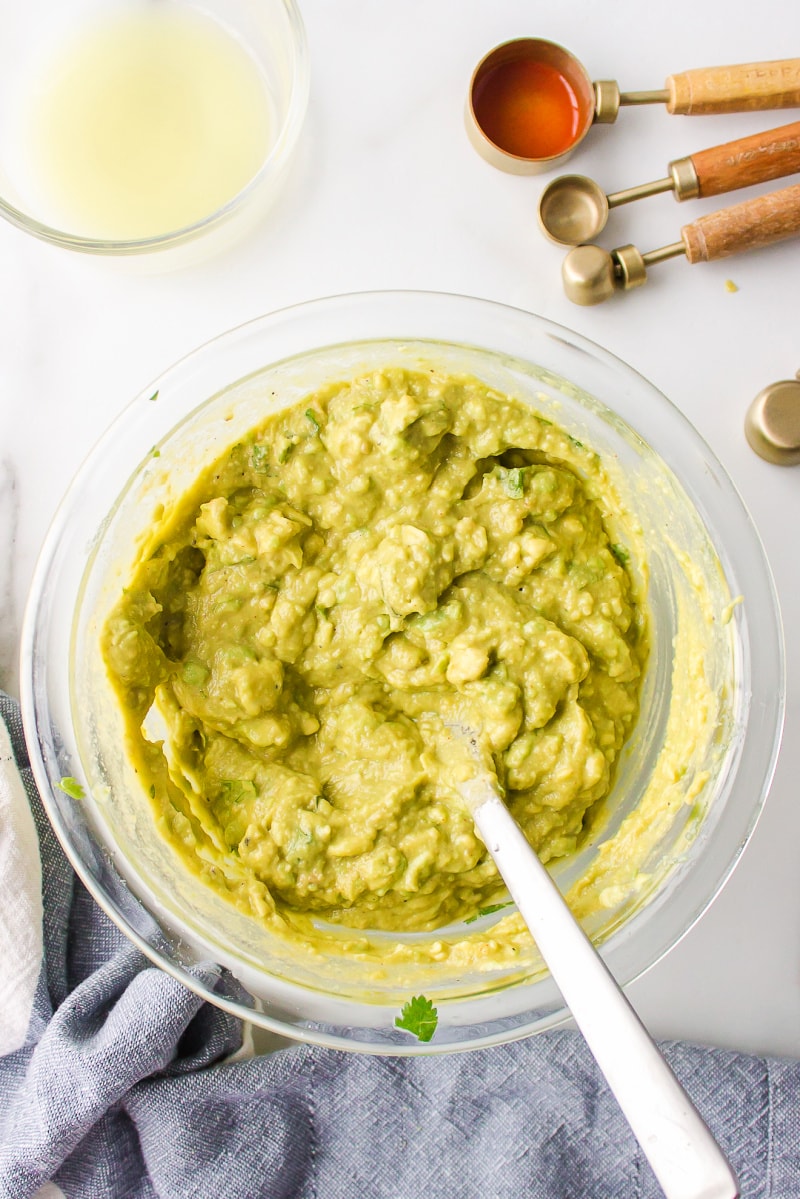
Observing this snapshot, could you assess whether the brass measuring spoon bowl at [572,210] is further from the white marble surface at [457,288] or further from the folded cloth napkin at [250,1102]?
the folded cloth napkin at [250,1102]

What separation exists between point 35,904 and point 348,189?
4.82 ft

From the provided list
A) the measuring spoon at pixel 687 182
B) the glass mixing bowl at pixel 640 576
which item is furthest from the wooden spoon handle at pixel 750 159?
the glass mixing bowl at pixel 640 576

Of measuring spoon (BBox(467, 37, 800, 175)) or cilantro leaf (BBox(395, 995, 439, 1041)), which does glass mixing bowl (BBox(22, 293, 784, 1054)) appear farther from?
measuring spoon (BBox(467, 37, 800, 175))

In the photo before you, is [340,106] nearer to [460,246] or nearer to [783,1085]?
[460,246]

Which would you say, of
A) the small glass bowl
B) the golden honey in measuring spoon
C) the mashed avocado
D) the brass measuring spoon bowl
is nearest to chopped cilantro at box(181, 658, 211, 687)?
the mashed avocado

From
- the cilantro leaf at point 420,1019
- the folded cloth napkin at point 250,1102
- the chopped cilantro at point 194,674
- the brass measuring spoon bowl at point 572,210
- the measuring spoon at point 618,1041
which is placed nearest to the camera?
the measuring spoon at point 618,1041

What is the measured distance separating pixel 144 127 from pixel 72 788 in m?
1.29

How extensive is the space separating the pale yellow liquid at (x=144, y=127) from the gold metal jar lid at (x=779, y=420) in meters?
1.08

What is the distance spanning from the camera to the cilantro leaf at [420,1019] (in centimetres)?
160

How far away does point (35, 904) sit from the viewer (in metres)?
1.90

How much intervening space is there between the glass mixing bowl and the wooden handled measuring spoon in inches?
10.6

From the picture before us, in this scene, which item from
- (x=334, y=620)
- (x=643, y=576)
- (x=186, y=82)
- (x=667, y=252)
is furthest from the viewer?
(x=186, y=82)

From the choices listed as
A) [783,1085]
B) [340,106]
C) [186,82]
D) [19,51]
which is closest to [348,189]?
[340,106]

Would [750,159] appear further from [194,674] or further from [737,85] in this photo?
[194,674]
